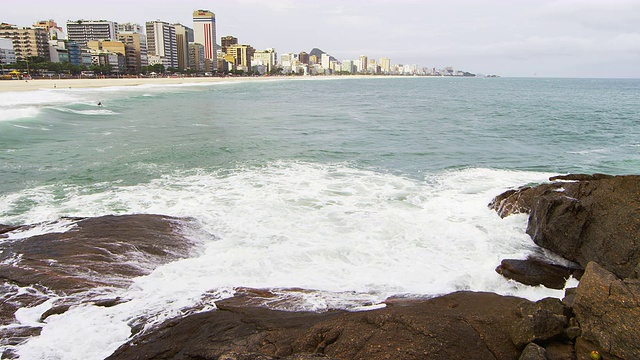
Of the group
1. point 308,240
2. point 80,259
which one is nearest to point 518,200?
point 308,240

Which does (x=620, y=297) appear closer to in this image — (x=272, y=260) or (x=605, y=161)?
(x=272, y=260)

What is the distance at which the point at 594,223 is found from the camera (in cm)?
744

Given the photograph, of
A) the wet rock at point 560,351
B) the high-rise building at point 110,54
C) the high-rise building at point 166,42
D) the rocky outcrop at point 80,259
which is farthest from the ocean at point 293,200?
the high-rise building at point 166,42

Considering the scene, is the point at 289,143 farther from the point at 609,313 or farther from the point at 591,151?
the point at 609,313

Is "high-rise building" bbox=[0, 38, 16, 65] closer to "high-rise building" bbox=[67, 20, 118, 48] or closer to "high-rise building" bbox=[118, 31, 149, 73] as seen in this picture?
"high-rise building" bbox=[118, 31, 149, 73]

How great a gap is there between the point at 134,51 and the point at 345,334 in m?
180

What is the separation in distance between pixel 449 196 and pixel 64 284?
9.60m

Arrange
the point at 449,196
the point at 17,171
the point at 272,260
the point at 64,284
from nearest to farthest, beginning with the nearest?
1. the point at 64,284
2. the point at 272,260
3. the point at 449,196
4. the point at 17,171

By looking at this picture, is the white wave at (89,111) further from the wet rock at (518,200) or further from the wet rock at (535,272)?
the wet rock at (535,272)

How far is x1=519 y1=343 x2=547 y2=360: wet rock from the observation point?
161 inches

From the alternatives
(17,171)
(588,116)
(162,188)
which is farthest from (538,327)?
(588,116)

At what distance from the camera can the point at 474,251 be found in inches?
324

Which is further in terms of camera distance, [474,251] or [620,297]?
[474,251]

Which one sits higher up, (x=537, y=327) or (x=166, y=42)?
(x=166, y=42)
